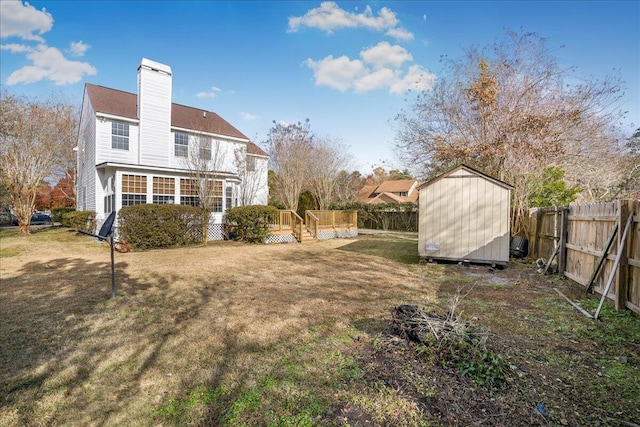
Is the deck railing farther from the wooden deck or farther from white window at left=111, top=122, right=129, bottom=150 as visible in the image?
white window at left=111, top=122, right=129, bottom=150

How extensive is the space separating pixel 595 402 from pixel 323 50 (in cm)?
1570

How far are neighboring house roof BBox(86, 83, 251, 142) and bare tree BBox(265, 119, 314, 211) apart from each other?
8.14 ft

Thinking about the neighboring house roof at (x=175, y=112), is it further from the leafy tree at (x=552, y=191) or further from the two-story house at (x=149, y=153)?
the leafy tree at (x=552, y=191)

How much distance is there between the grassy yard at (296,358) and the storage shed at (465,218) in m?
1.94

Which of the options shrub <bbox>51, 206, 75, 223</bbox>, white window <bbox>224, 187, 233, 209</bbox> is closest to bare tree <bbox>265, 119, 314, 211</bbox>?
white window <bbox>224, 187, 233, 209</bbox>

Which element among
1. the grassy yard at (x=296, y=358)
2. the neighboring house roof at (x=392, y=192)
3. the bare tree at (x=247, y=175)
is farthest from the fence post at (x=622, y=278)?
the neighboring house roof at (x=392, y=192)

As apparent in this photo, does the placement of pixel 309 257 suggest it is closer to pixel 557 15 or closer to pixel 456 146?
pixel 456 146

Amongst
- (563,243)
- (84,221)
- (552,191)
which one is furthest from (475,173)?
(84,221)

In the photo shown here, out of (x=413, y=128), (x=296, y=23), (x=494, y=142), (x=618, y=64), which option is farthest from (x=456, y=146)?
(x=296, y=23)

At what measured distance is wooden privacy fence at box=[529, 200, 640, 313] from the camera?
436 centimetres

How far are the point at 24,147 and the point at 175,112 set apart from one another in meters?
6.94

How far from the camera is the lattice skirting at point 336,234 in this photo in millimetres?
16047

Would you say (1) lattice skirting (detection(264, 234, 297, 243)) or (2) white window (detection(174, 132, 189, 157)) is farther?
(2) white window (detection(174, 132, 189, 157))

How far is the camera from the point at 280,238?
14.1 m
